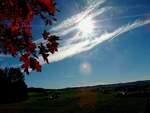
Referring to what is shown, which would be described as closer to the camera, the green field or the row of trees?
the green field

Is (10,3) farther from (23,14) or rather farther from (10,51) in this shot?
(10,51)

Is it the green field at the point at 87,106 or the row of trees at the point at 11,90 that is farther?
the row of trees at the point at 11,90

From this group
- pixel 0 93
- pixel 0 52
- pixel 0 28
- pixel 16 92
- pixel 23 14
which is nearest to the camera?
pixel 23 14

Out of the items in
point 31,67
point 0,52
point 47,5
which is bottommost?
point 31,67

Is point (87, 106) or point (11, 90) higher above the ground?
point (11, 90)

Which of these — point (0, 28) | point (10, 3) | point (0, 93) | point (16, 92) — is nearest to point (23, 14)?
point (10, 3)

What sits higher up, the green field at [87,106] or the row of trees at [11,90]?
the row of trees at [11,90]

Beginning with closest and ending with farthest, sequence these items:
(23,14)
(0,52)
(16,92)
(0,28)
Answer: (23,14), (0,28), (0,52), (16,92)

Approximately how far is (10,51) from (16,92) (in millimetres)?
74856

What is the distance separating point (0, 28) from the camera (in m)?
8.29

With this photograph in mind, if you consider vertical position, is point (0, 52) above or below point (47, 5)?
below

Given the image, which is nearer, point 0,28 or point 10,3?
point 10,3

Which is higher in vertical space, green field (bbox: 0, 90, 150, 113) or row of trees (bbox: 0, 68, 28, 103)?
→ row of trees (bbox: 0, 68, 28, 103)

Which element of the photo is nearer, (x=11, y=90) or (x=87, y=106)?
(x=87, y=106)
